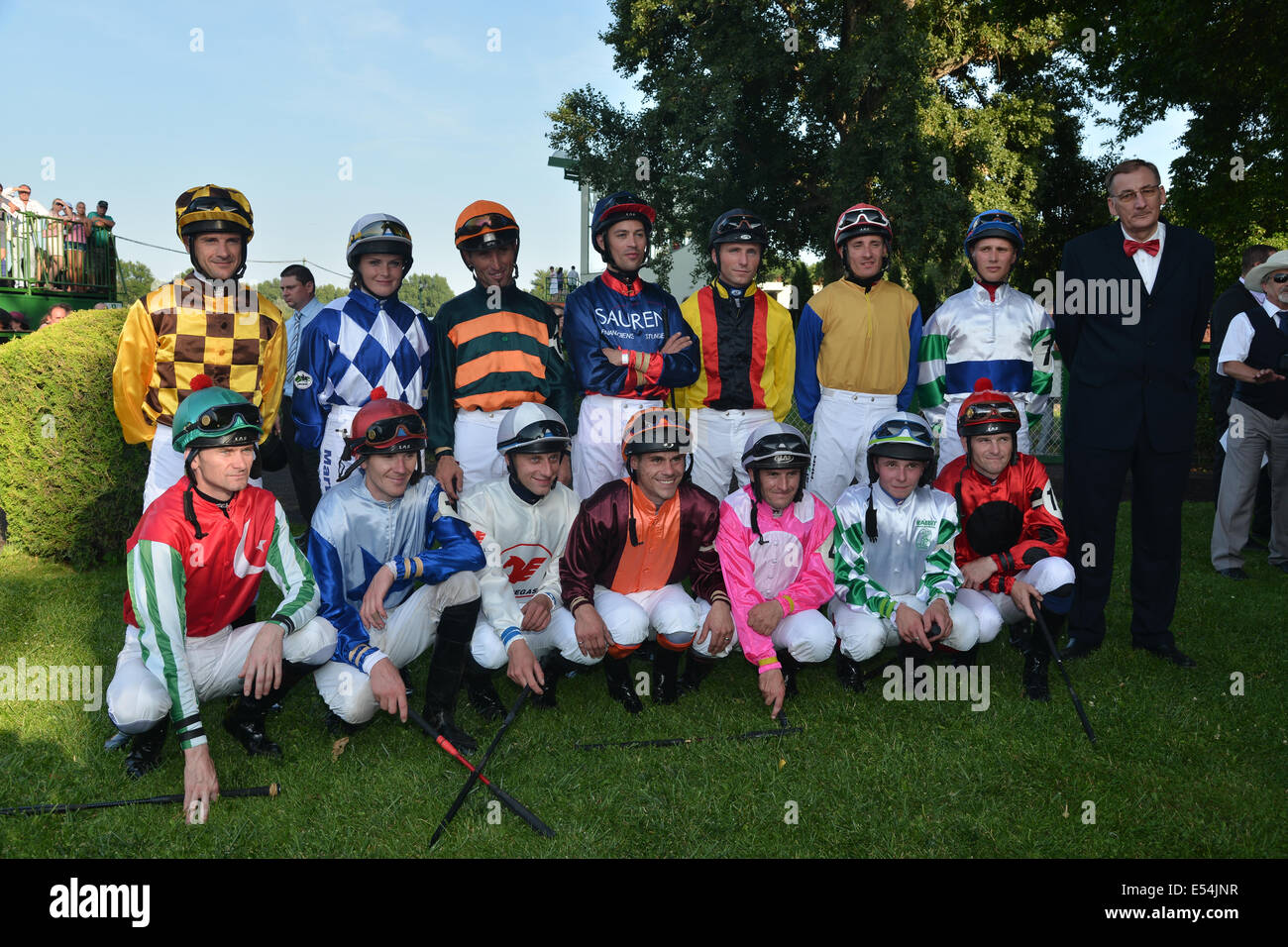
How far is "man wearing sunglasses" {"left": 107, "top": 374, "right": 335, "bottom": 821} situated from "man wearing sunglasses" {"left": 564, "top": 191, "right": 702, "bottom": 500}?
5.96 ft

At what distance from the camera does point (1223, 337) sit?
7570 mm

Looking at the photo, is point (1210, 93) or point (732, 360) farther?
point (1210, 93)

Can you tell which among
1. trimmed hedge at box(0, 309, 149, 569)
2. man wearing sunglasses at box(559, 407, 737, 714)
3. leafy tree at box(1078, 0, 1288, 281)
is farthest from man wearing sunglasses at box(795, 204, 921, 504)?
leafy tree at box(1078, 0, 1288, 281)

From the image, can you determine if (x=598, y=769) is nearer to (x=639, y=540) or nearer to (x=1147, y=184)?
(x=639, y=540)

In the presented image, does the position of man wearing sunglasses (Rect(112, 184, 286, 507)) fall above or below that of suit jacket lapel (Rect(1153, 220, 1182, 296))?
below

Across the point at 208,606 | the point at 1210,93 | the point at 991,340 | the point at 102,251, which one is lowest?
the point at 208,606

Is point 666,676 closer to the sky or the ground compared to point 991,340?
closer to the ground

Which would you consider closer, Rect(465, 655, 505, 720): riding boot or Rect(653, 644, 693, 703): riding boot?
Rect(465, 655, 505, 720): riding boot

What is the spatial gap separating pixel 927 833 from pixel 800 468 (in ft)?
6.11

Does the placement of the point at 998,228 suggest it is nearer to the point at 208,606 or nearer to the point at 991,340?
the point at 991,340

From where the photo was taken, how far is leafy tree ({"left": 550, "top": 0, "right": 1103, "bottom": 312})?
61.9 feet

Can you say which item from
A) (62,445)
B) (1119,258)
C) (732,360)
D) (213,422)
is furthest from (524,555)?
(62,445)

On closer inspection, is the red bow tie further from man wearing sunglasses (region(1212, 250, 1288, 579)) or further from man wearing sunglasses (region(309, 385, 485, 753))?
man wearing sunglasses (region(309, 385, 485, 753))

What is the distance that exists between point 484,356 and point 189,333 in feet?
4.89
